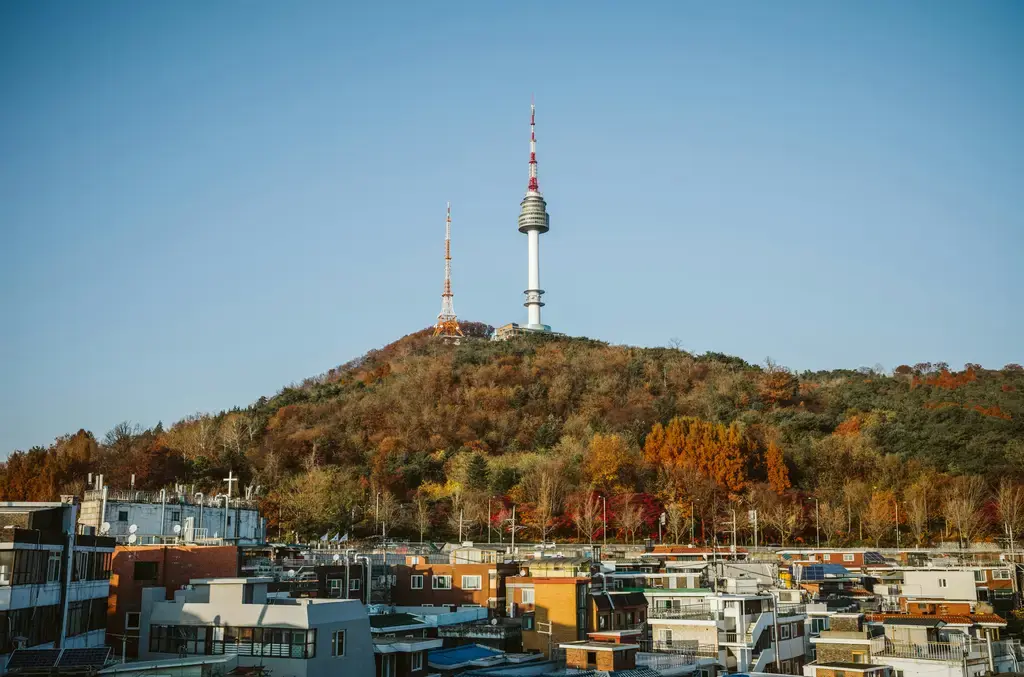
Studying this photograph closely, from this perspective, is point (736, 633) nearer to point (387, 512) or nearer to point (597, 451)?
point (387, 512)

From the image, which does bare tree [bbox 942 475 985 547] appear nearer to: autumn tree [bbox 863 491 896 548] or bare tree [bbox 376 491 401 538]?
autumn tree [bbox 863 491 896 548]

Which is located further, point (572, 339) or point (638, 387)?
point (572, 339)

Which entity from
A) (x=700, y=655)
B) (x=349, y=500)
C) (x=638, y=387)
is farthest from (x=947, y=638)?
(x=638, y=387)

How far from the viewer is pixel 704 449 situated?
70625 millimetres

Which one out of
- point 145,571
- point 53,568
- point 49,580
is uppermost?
point 53,568

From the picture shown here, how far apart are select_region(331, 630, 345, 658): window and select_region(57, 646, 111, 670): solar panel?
→ 4.28 meters

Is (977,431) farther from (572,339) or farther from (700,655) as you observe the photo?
(700,655)

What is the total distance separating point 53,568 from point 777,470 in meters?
55.8

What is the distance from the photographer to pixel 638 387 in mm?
90938

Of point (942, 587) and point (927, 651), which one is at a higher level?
point (942, 587)

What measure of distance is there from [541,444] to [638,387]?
16.4m

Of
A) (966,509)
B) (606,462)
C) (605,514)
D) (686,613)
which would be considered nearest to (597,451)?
(606,462)

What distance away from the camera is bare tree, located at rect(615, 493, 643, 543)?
198ft

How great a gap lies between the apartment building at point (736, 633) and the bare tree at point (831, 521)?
3262 cm
